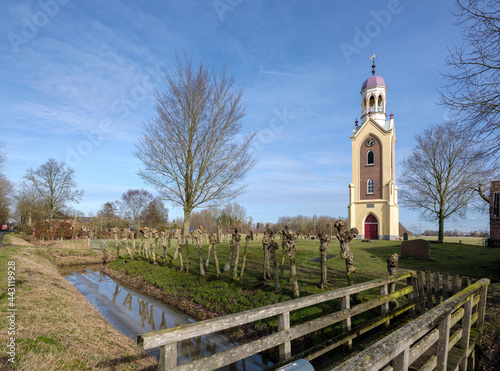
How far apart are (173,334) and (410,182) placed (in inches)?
1510

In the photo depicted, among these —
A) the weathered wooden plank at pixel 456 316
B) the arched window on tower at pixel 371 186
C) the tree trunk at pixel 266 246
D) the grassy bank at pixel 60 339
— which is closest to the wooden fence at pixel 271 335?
the weathered wooden plank at pixel 456 316

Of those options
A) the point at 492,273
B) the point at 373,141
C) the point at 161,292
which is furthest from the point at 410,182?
the point at 161,292

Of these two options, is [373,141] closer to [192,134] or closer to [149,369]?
[192,134]

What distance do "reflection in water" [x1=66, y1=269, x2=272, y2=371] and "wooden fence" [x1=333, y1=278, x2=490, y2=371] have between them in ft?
12.8

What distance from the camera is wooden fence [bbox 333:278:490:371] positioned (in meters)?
2.05

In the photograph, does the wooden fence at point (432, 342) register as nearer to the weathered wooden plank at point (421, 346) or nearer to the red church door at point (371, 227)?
the weathered wooden plank at point (421, 346)

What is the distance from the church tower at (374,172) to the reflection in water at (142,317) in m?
31.6

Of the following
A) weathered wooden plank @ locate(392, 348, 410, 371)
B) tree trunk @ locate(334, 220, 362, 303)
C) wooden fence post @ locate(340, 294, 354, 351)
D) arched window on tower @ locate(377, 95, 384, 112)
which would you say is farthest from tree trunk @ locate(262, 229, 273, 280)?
arched window on tower @ locate(377, 95, 384, 112)

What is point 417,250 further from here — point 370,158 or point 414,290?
point 370,158

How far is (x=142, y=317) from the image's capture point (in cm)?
916

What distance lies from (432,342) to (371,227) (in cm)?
3571

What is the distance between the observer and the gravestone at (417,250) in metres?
16.5

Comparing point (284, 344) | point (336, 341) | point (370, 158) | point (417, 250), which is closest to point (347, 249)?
point (336, 341)

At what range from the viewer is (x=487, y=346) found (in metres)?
5.59
